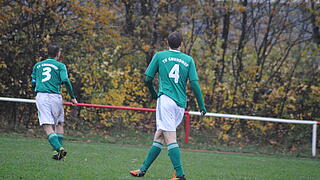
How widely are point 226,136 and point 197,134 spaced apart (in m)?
1.05

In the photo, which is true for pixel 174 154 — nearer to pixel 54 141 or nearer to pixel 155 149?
pixel 155 149

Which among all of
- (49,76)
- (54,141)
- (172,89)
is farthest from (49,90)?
(172,89)

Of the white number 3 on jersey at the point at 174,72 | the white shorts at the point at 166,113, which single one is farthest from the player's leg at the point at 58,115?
the white number 3 on jersey at the point at 174,72

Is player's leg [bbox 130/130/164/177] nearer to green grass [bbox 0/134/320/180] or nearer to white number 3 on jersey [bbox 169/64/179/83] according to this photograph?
green grass [bbox 0/134/320/180]

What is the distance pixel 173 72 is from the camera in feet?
18.6

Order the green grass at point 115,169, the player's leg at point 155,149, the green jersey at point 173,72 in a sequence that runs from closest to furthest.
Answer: the green jersey at point 173,72
the player's leg at point 155,149
the green grass at point 115,169

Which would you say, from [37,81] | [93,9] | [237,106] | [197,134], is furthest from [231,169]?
[93,9]

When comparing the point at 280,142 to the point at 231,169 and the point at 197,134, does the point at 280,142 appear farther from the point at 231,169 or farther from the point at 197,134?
the point at 231,169

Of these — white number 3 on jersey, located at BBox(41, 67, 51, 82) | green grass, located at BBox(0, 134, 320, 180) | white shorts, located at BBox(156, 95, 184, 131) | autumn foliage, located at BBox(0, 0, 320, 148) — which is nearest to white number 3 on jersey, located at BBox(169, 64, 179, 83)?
white shorts, located at BBox(156, 95, 184, 131)

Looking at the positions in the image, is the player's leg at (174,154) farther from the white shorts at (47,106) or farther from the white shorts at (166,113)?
the white shorts at (47,106)

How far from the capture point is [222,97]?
50.9 ft

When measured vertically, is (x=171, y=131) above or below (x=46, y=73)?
below

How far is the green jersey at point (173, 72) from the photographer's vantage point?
5672 millimetres

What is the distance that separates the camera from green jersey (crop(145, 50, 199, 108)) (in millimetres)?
5672
